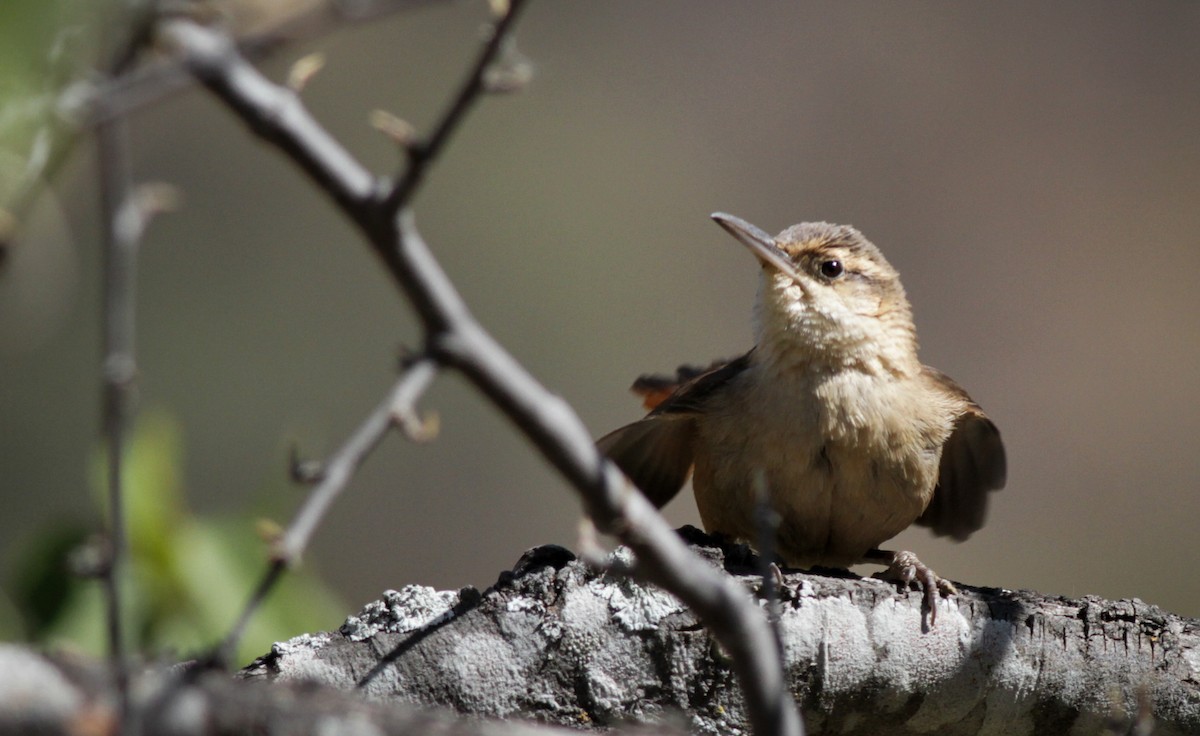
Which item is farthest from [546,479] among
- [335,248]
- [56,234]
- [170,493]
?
[56,234]

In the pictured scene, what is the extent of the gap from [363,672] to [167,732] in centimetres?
99

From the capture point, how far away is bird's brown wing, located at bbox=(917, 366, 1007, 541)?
411 centimetres

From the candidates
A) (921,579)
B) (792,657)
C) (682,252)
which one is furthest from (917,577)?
(682,252)

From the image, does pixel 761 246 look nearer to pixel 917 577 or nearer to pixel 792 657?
pixel 917 577

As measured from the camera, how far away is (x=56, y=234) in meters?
1.64

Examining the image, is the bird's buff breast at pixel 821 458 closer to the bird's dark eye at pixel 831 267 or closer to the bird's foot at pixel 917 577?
the bird's foot at pixel 917 577

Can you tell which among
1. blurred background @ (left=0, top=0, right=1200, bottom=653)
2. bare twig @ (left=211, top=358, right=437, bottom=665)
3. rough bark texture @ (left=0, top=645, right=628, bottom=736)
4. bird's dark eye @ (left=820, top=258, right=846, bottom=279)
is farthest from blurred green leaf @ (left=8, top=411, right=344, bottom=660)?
blurred background @ (left=0, top=0, right=1200, bottom=653)

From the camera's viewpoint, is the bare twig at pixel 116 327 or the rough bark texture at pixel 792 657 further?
the rough bark texture at pixel 792 657

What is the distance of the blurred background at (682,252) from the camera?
25.1 feet

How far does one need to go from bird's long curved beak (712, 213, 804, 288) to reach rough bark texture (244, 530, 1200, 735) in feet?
4.31

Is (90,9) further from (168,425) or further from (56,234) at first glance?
(168,425)

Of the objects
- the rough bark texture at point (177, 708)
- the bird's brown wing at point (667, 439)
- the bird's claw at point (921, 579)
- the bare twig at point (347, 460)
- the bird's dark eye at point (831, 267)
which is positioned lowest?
the bird's claw at point (921, 579)

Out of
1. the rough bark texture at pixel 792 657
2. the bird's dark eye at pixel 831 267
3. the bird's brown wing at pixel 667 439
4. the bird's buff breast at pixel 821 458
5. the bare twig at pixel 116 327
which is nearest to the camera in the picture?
the bare twig at pixel 116 327

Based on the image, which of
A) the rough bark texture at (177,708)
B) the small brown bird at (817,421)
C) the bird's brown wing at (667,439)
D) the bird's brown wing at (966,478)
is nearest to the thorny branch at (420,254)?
the rough bark texture at (177,708)
